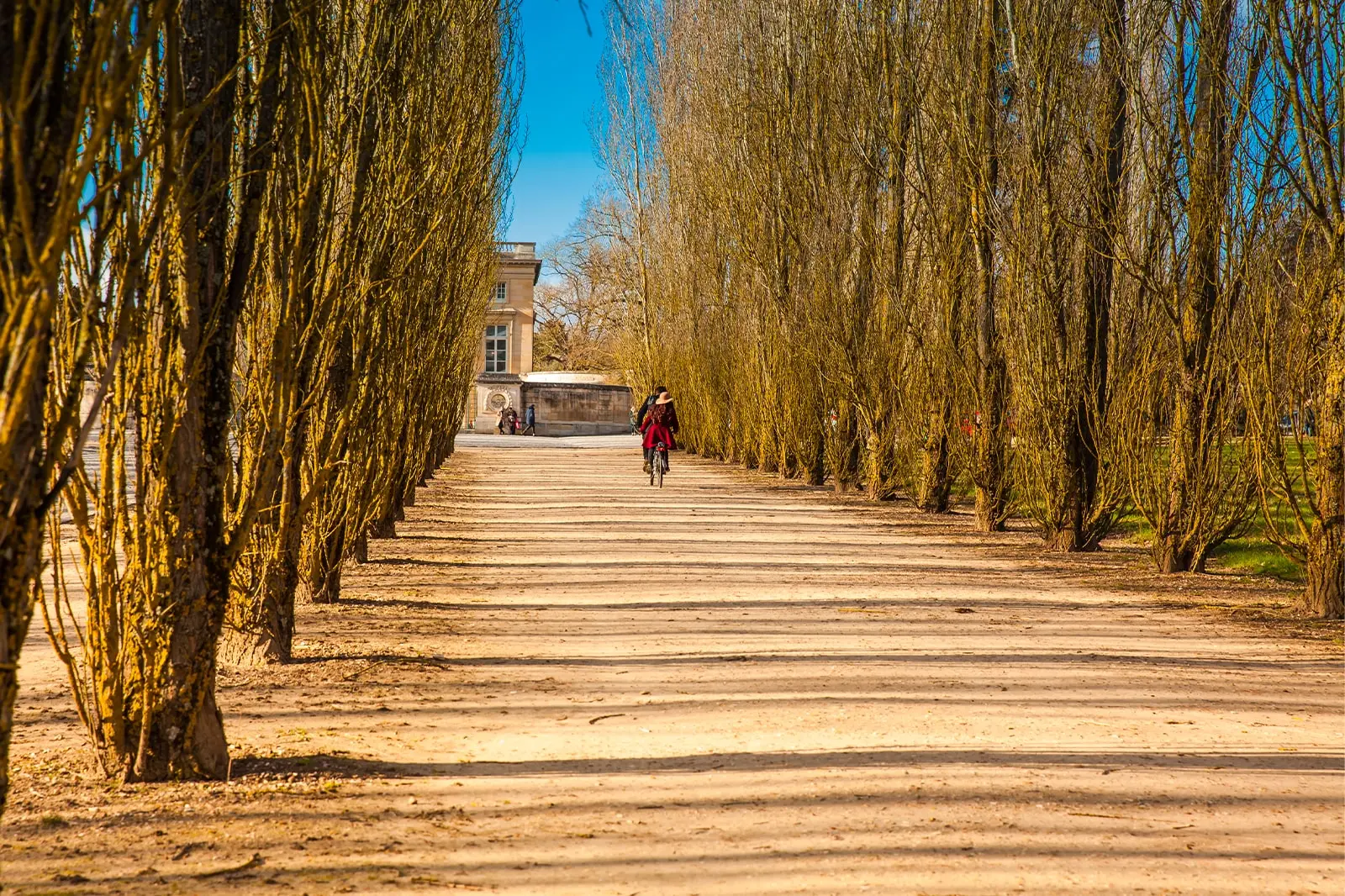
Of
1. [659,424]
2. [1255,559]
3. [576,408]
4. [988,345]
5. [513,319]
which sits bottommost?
[1255,559]

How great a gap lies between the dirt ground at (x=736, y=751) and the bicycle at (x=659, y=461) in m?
9.40

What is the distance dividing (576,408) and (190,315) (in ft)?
136

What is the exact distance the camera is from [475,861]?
363 cm

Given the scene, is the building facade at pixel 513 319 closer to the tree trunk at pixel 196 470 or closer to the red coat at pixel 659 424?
the red coat at pixel 659 424

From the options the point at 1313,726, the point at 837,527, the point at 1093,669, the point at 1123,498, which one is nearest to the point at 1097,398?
the point at 1123,498

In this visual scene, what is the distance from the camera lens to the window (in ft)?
219

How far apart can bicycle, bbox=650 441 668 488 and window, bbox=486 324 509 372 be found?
4780 cm

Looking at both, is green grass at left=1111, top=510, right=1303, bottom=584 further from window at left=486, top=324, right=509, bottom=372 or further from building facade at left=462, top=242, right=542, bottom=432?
window at left=486, top=324, right=509, bottom=372

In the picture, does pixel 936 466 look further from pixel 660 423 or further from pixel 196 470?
pixel 196 470

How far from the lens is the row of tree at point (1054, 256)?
27.9 ft

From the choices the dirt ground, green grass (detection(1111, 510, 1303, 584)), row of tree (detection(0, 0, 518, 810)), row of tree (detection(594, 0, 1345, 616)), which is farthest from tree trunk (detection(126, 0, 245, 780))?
green grass (detection(1111, 510, 1303, 584))

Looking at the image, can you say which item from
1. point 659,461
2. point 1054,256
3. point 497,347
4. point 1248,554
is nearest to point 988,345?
point 1054,256

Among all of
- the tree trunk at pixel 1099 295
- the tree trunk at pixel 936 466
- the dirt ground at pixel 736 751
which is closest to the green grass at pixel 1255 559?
the tree trunk at pixel 1099 295

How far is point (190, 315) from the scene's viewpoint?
4.29 m
